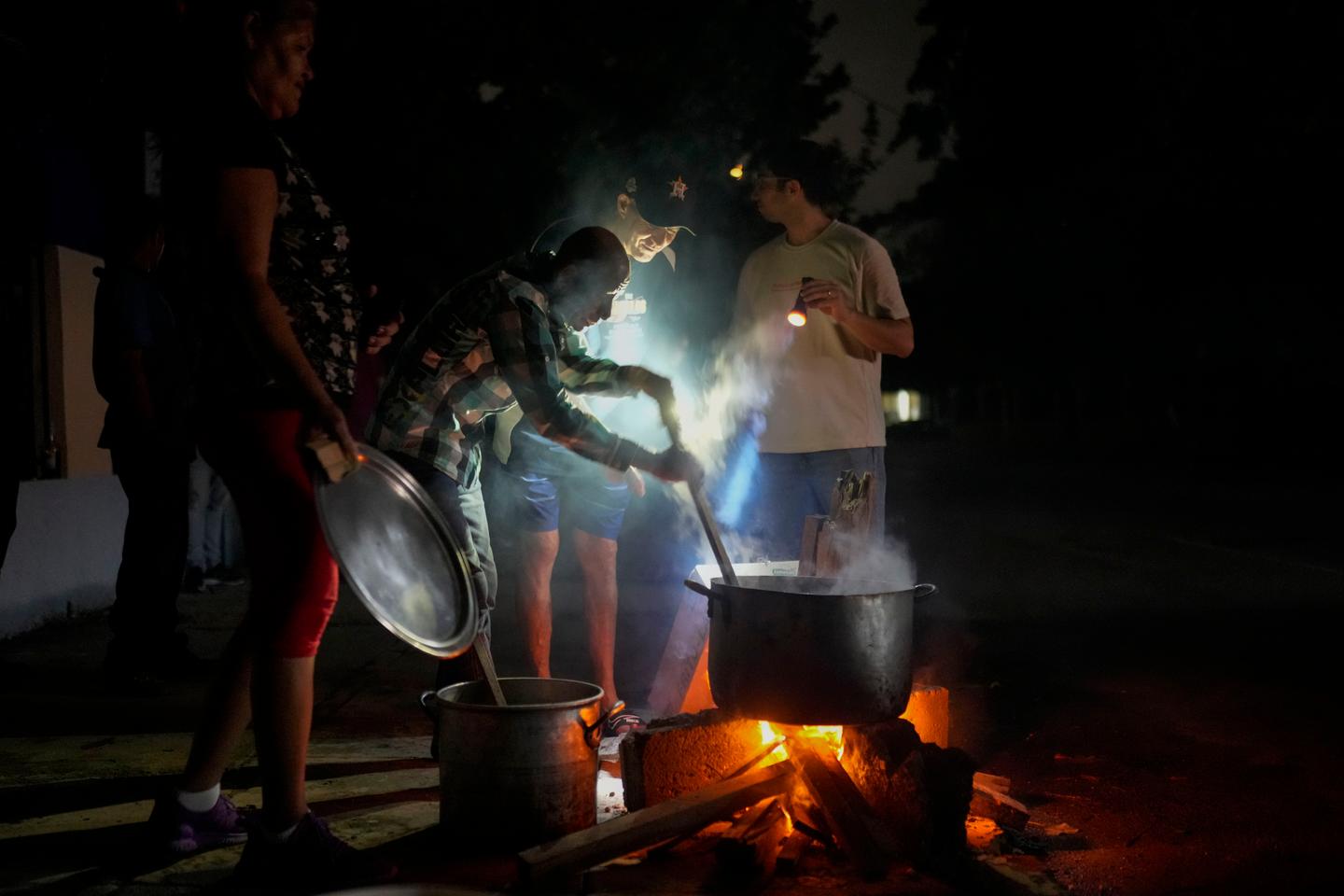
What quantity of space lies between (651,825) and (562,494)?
1.99 m

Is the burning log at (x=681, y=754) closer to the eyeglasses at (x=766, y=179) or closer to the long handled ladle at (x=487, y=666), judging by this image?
the long handled ladle at (x=487, y=666)

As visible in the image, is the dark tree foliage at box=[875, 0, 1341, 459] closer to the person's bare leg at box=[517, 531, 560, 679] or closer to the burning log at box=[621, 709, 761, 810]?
the person's bare leg at box=[517, 531, 560, 679]

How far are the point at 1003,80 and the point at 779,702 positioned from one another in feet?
99.8

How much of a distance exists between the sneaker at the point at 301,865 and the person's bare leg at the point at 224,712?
0.28 metres

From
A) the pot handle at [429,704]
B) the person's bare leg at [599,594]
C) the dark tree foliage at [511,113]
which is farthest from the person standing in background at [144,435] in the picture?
the dark tree foliage at [511,113]

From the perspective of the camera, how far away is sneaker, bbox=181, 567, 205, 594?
29.8ft

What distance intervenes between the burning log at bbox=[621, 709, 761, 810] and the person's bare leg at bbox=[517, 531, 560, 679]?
3.49ft

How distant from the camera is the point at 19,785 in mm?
3855

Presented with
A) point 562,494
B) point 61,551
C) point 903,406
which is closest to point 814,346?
point 562,494

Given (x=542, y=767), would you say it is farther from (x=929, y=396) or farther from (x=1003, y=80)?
(x=929, y=396)

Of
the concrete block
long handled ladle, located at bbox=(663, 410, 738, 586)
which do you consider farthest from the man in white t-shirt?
long handled ladle, located at bbox=(663, 410, 738, 586)

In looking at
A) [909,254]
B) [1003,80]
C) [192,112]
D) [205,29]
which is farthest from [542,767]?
[909,254]

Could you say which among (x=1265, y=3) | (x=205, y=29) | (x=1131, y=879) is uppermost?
(x=1265, y=3)

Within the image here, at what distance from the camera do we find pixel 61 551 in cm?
762
